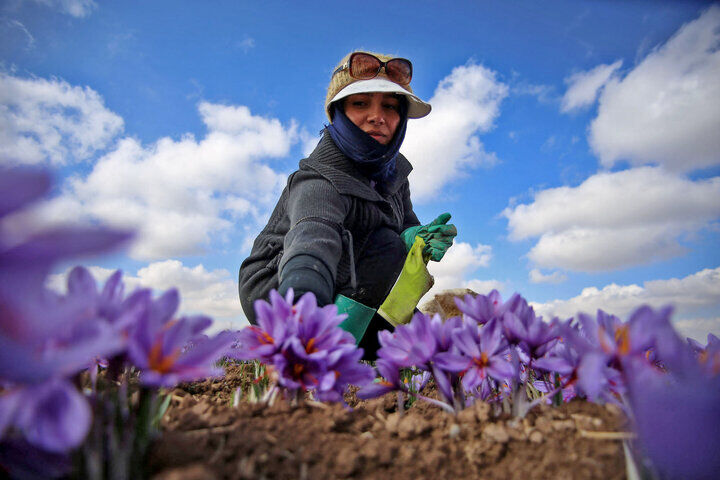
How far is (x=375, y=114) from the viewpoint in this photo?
3.41m

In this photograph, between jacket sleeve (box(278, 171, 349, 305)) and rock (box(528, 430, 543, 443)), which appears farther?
jacket sleeve (box(278, 171, 349, 305))

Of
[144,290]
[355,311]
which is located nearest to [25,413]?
[144,290]

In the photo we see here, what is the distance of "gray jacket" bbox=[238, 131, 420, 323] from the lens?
8.97ft

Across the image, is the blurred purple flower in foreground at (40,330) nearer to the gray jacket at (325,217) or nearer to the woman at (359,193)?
the gray jacket at (325,217)

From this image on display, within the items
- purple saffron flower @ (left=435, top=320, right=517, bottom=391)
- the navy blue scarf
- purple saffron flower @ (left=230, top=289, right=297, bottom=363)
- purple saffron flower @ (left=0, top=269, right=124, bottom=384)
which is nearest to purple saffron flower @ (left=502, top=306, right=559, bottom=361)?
purple saffron flower @ (left=435, top=320, right=517, bottom=391)

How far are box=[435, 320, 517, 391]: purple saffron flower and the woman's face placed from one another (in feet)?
8.23

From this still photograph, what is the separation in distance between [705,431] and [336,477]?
57cm

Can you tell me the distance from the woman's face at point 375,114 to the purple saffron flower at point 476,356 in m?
2.51

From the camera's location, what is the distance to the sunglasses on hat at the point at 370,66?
11.8 feet

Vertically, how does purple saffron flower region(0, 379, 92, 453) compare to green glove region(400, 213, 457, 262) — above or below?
below

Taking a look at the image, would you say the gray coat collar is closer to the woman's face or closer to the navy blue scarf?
the navy blue scarf

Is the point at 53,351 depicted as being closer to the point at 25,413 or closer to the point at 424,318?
the point at 25,413

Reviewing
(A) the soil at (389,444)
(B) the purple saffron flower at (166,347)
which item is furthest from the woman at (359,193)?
(B) the purple saffron flower at (166,347)

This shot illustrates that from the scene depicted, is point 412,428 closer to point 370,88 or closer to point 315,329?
point 315,329
